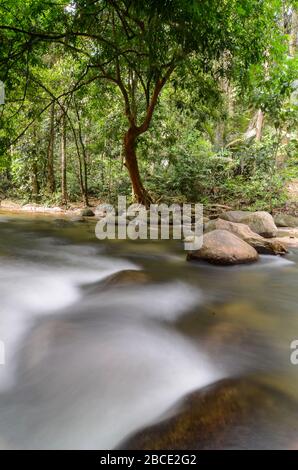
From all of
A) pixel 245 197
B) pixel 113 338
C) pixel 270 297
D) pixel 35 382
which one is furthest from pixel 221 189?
pixel 35 382

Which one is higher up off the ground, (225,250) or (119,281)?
(225,250)

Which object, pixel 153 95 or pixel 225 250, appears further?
pixel 153 95

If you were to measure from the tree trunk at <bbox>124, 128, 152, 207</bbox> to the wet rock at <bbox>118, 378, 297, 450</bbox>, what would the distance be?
29.0ft

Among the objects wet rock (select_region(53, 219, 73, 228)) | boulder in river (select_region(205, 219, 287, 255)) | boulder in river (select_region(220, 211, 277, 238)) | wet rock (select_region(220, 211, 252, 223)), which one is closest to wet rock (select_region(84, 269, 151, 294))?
boulder in river (select_region(205, 219, 287, 255))

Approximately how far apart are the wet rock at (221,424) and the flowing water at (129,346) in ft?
0.05

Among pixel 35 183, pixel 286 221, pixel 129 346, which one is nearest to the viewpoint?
pixel 129 346

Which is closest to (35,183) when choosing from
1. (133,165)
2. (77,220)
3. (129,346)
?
(77,220)

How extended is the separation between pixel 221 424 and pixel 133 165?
30.3 feet

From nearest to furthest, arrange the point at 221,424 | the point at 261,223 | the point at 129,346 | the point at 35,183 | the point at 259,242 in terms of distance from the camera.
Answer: the point at 221,424 < the point at 129,346 < the point at 259,242 < the point at 261,223 < the point at 35,183

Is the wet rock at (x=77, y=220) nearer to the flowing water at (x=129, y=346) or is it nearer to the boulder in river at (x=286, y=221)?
the flowing water at (x=129, y=346)

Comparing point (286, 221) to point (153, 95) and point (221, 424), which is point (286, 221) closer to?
point (153, 95)

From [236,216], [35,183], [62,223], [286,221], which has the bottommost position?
[62,223]

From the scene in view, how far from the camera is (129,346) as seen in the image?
2846 mm

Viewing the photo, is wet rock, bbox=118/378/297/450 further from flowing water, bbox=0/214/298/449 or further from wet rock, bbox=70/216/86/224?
wet rock, bbox=70/216/86/224
